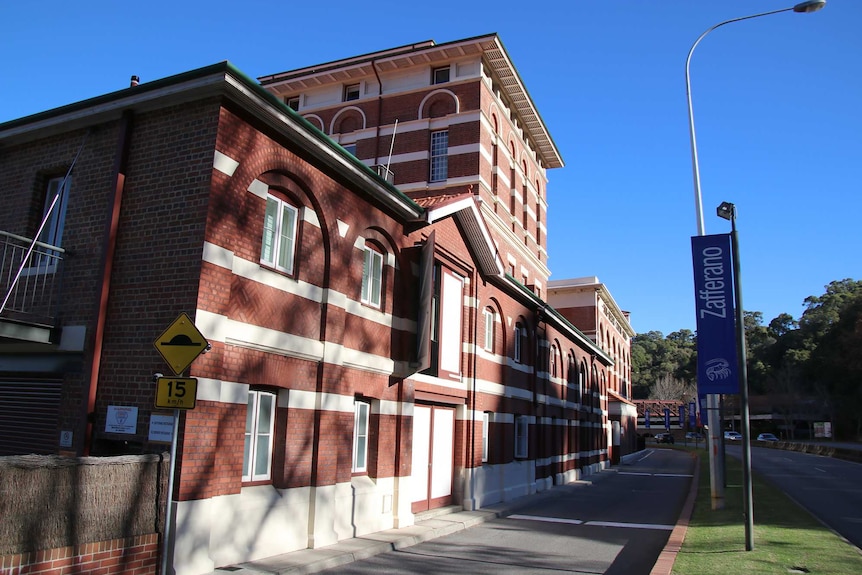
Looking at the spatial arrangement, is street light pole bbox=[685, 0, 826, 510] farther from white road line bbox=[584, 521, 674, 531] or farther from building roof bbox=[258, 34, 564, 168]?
building roof bbox=[258, 34, 564, 168]

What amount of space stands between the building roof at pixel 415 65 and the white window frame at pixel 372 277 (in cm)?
1463

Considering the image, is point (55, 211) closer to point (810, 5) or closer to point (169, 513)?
point (169, 513)

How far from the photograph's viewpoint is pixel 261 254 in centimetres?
1032

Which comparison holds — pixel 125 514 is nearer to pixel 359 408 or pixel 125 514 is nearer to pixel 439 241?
pixel 359 408

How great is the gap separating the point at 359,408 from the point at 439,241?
15.6 feet

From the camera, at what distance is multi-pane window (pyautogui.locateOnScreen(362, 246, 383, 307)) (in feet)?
43.6

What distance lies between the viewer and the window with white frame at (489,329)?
63.8ft

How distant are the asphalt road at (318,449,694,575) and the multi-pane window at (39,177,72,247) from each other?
7.12 metres

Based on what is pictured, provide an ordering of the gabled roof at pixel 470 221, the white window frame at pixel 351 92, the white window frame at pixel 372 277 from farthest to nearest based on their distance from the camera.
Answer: the white window frame at pixel 351 92, the gabled roof at pixel 470 221, the white window frame at pixel 372 277

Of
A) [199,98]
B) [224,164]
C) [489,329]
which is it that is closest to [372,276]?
[224,164]

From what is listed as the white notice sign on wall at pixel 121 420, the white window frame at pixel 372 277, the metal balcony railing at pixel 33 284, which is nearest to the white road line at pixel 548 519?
the white window frame at pixel 372 277

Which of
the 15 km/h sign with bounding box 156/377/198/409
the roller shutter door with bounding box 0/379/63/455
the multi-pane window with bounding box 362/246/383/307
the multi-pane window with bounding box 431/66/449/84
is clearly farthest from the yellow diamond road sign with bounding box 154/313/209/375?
the multi-pane window with bounding box 431/66/449/84

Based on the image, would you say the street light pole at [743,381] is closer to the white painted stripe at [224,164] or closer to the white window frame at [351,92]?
the white painted stripe at [224,164]

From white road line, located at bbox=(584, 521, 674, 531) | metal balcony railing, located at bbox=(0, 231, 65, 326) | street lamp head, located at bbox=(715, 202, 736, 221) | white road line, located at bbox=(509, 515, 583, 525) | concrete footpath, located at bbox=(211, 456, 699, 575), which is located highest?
street lamp head, located at bbox=(715, 202, 736, 221)
